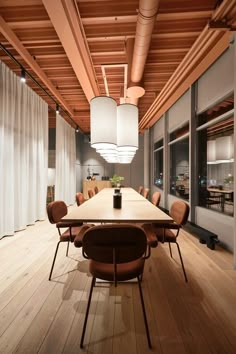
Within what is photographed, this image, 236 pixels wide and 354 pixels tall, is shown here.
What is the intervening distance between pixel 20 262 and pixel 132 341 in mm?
2024

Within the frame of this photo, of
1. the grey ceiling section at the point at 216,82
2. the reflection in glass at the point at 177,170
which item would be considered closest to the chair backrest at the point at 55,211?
the grey ceiling section at the point at 216,82

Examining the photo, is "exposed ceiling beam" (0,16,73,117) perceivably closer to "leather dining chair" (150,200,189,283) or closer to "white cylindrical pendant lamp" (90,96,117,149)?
"white cylindrical pendant lamp" (90,96,117,149)

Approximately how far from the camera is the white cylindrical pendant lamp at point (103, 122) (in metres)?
2.54

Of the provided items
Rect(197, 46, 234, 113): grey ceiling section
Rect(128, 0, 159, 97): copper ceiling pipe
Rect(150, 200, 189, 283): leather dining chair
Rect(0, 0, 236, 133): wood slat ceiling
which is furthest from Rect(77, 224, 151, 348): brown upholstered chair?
Rect(197, 46, 234, 113): grey ceiling section

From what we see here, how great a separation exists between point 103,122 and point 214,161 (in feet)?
9.42

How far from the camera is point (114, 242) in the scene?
1.29m

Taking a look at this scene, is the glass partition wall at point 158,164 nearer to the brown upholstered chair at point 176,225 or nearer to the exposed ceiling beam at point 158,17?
the exposed ceiling beam at point 158,17

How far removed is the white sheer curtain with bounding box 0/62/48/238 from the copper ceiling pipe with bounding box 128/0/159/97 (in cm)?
246

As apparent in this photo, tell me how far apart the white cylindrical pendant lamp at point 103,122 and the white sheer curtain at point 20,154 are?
2.11m

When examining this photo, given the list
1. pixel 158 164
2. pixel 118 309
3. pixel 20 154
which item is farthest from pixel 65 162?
pixel 118 309

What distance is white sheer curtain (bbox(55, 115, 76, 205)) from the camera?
6844 millimetres

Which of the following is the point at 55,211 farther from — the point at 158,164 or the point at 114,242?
the point at 158,164

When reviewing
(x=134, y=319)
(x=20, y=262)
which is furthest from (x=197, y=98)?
(x=20, y=262)

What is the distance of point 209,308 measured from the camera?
183 centimetres
